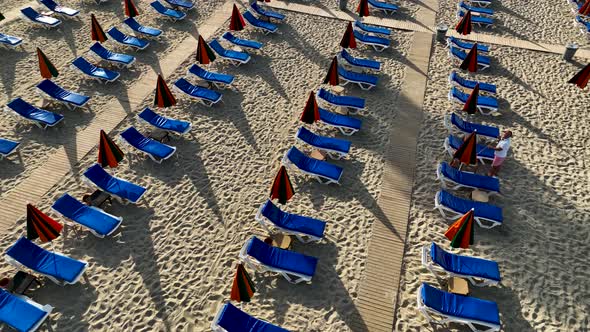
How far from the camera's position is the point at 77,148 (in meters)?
12.4

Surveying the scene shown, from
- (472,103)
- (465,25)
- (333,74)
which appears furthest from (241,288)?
(465,25)

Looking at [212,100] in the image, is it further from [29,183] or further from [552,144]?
[552,144]

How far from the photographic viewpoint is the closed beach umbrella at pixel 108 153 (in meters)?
10.7

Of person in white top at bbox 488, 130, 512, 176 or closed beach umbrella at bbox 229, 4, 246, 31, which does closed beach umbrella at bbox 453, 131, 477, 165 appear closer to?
person in white top at bbox 488, 130, 512, 176

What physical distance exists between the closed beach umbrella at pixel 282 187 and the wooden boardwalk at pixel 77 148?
603 centimetres

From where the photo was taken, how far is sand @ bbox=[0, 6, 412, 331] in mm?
8766

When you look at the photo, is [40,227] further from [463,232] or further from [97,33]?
[97,33]

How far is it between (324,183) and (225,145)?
337 centimetres

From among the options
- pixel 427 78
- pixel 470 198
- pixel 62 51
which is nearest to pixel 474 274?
pixel 470 198

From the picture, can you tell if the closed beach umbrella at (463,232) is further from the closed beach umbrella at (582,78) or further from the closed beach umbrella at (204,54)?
the closed beach umbrella at (204,54)

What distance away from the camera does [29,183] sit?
11.3 m

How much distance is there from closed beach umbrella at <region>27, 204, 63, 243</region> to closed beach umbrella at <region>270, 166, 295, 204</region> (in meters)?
4.96

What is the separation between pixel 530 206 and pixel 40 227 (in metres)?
12.0

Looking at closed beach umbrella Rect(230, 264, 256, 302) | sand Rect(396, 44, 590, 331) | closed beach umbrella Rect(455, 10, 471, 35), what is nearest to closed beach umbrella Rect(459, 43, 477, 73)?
sand Rect(396, 44, 590, 331)
